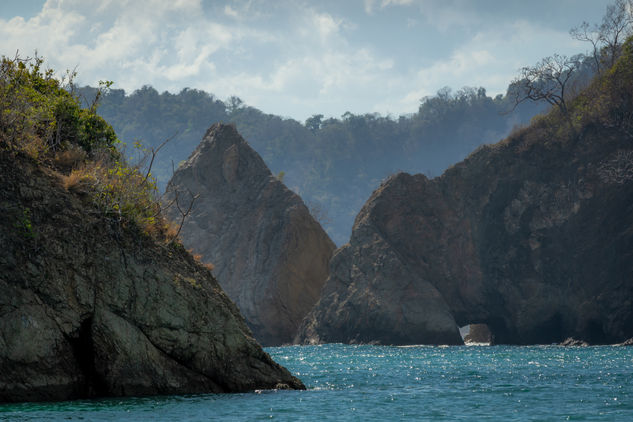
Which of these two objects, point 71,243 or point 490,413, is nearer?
point 490,413

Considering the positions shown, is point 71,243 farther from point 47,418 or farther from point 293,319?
point 293,319

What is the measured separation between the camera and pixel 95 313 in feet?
54.3

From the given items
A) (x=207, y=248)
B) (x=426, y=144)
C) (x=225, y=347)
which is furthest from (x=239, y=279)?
(x=426, y=144)

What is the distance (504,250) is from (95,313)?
43.8 m

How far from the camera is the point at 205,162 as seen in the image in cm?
7150

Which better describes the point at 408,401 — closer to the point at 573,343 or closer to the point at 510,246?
the point at 573,343

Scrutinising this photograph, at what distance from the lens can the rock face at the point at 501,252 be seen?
50.5 m

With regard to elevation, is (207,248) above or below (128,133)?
below

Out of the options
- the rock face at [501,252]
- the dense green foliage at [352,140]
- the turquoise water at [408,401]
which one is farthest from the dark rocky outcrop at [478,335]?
the dense green foliage at [352,140]

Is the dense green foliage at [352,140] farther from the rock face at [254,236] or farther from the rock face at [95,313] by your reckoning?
the rock face at [95,313]

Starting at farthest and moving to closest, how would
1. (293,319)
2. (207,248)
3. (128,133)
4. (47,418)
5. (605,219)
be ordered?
(128,133) < (207,248) < (293,319) < (605,219) < (47,418)

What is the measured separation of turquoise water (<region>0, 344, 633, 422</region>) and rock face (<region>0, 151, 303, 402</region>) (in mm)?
693

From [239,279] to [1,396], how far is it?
53202 mm

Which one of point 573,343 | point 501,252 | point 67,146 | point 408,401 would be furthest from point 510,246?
point 67,146
